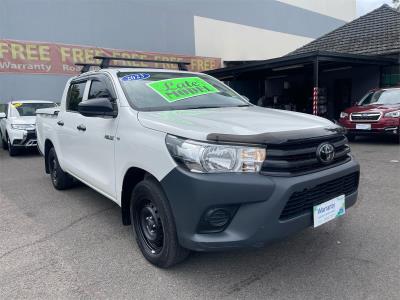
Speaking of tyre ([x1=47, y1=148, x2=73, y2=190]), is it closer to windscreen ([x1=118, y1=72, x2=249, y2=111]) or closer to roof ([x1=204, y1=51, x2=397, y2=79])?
windscreen ([x1=118, y1=72, x2=249, y2=111])

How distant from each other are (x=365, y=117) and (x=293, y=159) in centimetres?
841

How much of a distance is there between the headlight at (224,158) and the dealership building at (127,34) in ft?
41.0

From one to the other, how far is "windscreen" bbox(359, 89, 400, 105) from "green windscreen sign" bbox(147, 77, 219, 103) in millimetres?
8089

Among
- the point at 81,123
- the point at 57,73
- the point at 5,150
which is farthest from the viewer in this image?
the point at 57,73

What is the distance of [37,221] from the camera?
4246 mm

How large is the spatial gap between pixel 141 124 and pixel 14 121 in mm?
8153

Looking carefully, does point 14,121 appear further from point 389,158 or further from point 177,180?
point 389,158

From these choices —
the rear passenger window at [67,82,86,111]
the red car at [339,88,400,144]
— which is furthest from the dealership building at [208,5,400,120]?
the rear passenger window at [67,82,86,111]

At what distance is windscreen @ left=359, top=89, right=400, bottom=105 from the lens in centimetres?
1009

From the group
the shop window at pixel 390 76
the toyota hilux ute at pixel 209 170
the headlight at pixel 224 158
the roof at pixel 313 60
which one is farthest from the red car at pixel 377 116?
the headlight at pixel 224 158

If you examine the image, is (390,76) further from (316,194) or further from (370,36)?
(316,194)

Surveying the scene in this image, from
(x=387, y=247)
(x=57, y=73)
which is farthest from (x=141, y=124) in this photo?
(x=57, y=73)

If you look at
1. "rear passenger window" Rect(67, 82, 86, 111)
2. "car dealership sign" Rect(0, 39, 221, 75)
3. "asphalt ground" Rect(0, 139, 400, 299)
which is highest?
"car dealership sign" Rect(0, 39, 221, 75)

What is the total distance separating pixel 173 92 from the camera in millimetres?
3633
